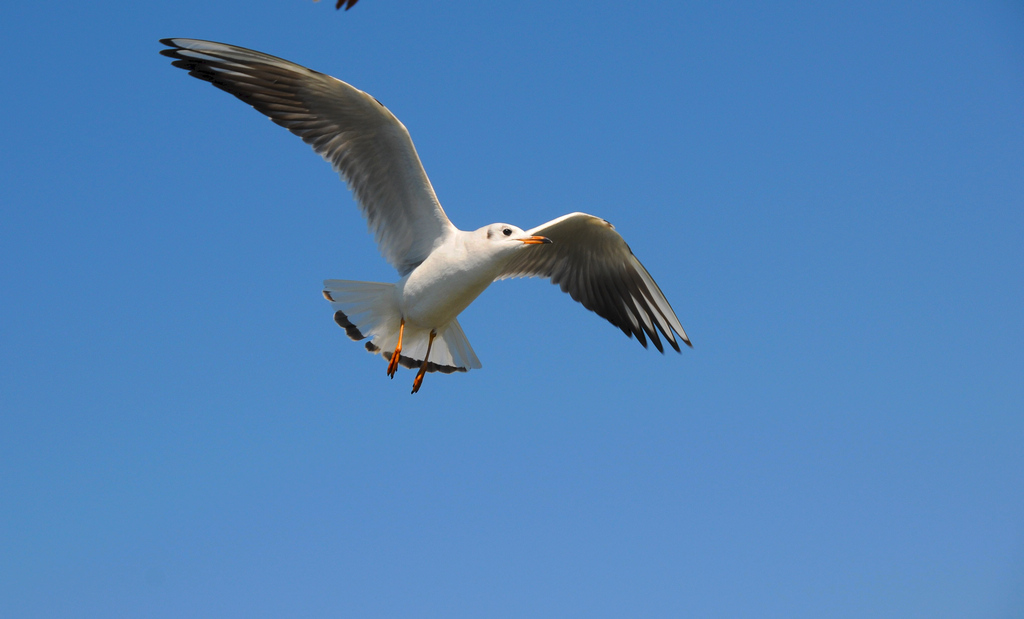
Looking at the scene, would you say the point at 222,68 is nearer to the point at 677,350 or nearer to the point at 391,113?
the point at 391,113

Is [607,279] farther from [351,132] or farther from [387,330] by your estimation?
[351,132]

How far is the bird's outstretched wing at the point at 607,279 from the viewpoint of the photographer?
909 cm

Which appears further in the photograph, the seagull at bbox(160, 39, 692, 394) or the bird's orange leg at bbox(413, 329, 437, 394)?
the bird's orange leg at bbox(413, 329, 437, 394)

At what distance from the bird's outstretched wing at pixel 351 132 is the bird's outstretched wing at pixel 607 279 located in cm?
160

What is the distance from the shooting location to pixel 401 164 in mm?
7461

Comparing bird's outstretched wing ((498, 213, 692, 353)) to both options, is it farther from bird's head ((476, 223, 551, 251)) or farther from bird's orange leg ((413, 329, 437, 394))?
bird's head ((476, 223, 551, 251))

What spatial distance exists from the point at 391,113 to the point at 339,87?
18.9 inches

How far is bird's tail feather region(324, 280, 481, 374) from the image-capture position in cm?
795

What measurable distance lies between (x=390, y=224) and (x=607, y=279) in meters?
2.69

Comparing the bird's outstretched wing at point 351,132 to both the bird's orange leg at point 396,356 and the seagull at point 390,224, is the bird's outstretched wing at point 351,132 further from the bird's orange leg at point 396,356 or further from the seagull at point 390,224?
the bird's orange leg at point 396,356

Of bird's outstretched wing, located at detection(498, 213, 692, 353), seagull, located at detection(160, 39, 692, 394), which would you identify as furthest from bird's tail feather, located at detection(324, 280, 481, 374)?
bird's outstretched wing, located at detection(498, 213, 692, 353)

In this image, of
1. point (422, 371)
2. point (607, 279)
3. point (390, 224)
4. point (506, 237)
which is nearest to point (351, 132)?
point (390, 224)

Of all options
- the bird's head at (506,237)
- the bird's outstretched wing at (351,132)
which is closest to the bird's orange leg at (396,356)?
the bird's outstretched wing at (351,132)

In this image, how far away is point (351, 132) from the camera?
746cm
